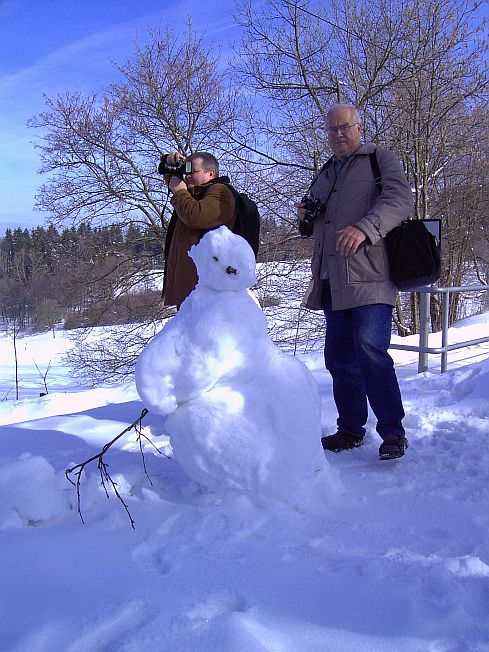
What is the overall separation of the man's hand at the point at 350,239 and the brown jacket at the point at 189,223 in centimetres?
80

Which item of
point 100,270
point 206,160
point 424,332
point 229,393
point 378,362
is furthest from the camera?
point 100,270

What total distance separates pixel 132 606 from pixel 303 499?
2.93 feet

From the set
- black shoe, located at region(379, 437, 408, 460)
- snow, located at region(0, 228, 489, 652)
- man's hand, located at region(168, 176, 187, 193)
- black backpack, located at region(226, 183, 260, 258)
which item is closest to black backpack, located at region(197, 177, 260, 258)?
black backpack, located at region(226, 183, 260, 258)

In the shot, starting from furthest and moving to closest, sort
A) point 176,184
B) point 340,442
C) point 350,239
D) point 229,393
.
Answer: point 176,184 < point 340,442 < point 350,239 < point 229,393

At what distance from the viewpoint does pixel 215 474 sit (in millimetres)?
2254

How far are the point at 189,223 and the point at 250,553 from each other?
1911mm

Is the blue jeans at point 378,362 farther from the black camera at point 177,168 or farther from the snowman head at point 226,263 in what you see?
the black camera at point 177,168

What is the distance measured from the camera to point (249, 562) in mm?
1855

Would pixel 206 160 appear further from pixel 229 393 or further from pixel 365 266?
pixel 229 393

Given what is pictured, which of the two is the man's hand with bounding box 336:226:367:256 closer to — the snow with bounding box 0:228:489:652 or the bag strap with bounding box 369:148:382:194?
the bag strap with bounding box 369:148:382:194

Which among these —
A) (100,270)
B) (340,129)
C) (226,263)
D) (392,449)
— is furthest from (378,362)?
(100,270)

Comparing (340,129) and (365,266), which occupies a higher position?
(340,129)

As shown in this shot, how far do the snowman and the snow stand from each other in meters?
0.01

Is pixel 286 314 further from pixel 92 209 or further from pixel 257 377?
pixel 257 377
